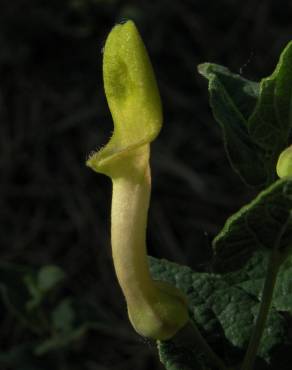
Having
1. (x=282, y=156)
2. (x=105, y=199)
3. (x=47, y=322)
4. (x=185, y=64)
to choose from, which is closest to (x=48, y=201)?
(x=105, y=199)

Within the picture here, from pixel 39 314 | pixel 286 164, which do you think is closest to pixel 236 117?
pixel 286 164

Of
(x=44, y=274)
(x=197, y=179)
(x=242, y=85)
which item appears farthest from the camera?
(x=197, y=179)

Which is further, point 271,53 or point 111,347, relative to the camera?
point 271,53

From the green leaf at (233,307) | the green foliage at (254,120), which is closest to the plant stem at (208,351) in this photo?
the green leaf at (233,307)

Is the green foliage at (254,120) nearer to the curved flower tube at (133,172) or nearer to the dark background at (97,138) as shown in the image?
the curved flower tube at (133,172)

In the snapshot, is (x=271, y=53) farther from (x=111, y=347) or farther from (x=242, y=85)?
(x=242, y=85)

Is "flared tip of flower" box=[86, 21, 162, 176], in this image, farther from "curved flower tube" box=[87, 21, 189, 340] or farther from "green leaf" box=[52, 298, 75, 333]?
"green leaf" box=[52, 298, 75, 333]
